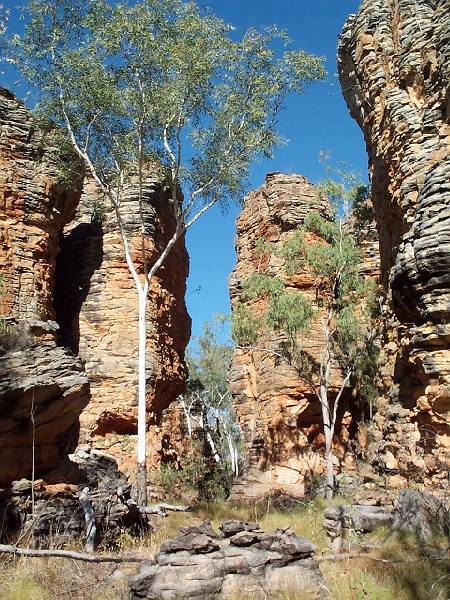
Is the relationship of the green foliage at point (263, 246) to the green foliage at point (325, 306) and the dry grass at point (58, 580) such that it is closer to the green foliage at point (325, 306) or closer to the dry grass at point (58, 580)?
the green foliage at point (325, 306)

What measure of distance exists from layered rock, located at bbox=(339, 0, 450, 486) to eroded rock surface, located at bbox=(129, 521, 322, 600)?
192 inches

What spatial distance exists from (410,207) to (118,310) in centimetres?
1178

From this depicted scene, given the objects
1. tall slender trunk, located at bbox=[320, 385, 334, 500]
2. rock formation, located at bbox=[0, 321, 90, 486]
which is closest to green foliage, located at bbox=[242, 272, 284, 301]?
tall slender trunk, located at bbox=[320, 385, 334, 500]

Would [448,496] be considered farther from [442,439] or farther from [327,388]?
[327,388]

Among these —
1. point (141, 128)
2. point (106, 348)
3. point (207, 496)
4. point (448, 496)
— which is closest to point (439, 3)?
point (141, 128)

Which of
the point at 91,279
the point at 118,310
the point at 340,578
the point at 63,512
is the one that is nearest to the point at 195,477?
the point at 118,310

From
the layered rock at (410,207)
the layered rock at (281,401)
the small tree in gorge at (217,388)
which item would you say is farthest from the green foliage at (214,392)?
the layered rock at (410,207)

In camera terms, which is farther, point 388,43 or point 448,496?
point 388,43

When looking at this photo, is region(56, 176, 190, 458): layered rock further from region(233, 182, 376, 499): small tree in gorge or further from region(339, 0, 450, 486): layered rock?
region(339, 0, 450, 486): layered rock

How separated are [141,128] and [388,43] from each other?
719cm

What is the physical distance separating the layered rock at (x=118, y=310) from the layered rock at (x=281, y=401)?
9.80 ft

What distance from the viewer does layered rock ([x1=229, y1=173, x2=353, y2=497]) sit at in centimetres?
2023

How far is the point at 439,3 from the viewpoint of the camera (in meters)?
13.4

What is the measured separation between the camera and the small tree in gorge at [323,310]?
1977 cm
